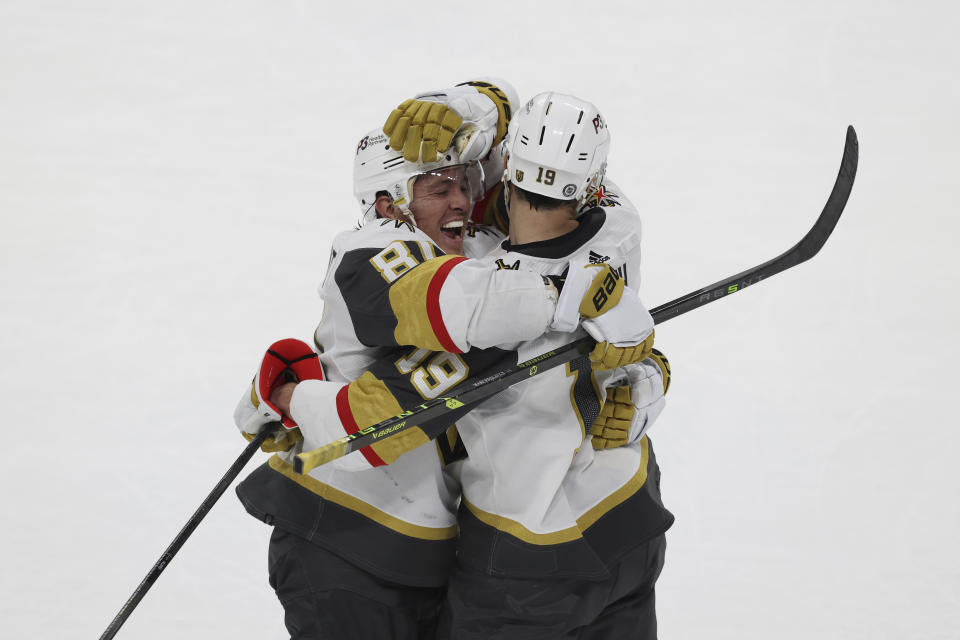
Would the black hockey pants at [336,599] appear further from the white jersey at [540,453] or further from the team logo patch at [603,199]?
the team logo patch at [603,199]

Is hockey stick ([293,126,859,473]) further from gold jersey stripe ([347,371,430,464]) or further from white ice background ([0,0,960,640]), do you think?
white ice background ([0,0,960,640])

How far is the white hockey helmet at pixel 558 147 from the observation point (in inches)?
82.4

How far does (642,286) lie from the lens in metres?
4.78

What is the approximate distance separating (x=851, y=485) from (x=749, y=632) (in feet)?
2.71

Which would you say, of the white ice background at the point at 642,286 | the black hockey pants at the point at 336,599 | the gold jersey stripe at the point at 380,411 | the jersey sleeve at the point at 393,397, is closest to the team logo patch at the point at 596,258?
the jersey sleeve at the point at 393,397

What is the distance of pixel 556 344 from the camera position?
2.15 metres

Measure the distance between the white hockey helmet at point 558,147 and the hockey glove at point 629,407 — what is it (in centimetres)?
41

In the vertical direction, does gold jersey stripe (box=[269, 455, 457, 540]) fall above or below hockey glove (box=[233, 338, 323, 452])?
below

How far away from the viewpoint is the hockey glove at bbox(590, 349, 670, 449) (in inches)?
91.4

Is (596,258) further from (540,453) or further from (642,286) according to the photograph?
(642,286)

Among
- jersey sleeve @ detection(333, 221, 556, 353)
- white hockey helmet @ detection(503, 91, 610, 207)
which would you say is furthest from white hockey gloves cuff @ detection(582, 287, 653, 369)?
white hockey helmet @ detection(503, 91, 610, 207)

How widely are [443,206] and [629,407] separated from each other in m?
0.53

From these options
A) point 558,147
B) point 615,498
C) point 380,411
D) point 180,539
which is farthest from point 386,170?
point 180,539

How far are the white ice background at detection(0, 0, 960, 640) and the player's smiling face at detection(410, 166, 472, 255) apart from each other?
157 cm
